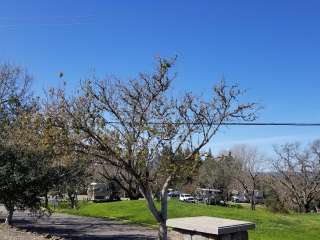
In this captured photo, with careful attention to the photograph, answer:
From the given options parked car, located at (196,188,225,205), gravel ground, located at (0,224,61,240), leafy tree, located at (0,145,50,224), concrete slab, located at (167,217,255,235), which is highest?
parked car, located at (196,188,225,205)

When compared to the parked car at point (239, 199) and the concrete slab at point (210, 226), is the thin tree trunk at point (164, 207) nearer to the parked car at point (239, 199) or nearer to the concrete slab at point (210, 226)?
the concrete slab at point (210, 226)

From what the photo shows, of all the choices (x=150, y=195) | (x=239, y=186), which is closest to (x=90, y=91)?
(x=150, y=195)

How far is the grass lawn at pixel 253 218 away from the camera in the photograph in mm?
17844

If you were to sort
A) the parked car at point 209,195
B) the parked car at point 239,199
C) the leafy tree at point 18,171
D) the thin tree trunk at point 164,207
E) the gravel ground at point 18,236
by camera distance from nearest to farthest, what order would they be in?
1. the thin tree trunk at point 164,207
2. the gravel ground at point 18,236
3. the leafy tree at point 18,171
4. the parked car at point 209,195
5. the parked car at point 239,199

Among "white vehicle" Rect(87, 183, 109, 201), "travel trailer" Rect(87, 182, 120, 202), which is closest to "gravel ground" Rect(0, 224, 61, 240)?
"travel trailer" Rect(87, 182, 120, 202)

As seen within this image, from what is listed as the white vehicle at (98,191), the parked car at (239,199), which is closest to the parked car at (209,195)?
the white vehicle at (98,191)

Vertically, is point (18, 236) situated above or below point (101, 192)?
below

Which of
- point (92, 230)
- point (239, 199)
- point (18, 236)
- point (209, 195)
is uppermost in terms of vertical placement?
point (239, 199)

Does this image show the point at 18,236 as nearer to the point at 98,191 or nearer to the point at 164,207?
the point at 164,207

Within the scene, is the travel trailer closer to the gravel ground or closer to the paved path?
the paved path

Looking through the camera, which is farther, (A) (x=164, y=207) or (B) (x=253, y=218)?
(B) (x=253, y=218)

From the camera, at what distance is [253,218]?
72.6 ft

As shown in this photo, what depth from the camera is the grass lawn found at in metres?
17.8

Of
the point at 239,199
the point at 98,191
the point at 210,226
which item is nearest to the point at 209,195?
the point at 98,191
